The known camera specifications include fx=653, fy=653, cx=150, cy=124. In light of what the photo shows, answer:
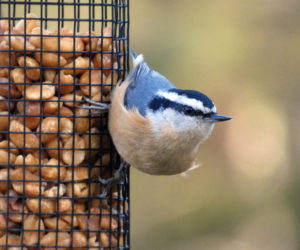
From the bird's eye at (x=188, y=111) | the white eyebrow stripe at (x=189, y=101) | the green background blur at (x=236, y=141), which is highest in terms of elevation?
the white eyebrow stripe at (x=189, y=101)

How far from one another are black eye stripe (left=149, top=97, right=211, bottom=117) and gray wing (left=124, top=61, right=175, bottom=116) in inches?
1.7

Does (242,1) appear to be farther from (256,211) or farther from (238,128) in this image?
(256,211)

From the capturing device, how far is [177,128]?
361 cm

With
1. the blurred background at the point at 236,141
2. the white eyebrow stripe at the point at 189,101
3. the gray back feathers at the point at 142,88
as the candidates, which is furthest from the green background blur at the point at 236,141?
the white eyebrow stripe at the point at 189,101

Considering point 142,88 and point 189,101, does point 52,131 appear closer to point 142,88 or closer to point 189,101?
point 142,88

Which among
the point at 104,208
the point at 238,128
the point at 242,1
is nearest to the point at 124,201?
the point at 104,208

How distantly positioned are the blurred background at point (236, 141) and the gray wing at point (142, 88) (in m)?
2.62

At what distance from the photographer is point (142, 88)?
3742mm

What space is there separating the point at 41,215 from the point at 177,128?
0.93 meters

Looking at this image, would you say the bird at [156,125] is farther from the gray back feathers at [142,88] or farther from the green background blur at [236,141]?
Result: the green background blur at [236,141]

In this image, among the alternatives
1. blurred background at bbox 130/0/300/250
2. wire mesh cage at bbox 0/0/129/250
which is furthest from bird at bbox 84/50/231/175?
blurred background at bbox 130/0/300/250

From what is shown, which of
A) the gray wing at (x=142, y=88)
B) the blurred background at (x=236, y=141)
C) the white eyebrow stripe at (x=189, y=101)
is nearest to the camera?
the white eyebrow stripe at (x=189, y=101)

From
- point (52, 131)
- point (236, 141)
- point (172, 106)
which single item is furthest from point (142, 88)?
point (236, 141)

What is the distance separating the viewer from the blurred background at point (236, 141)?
21.5ft
